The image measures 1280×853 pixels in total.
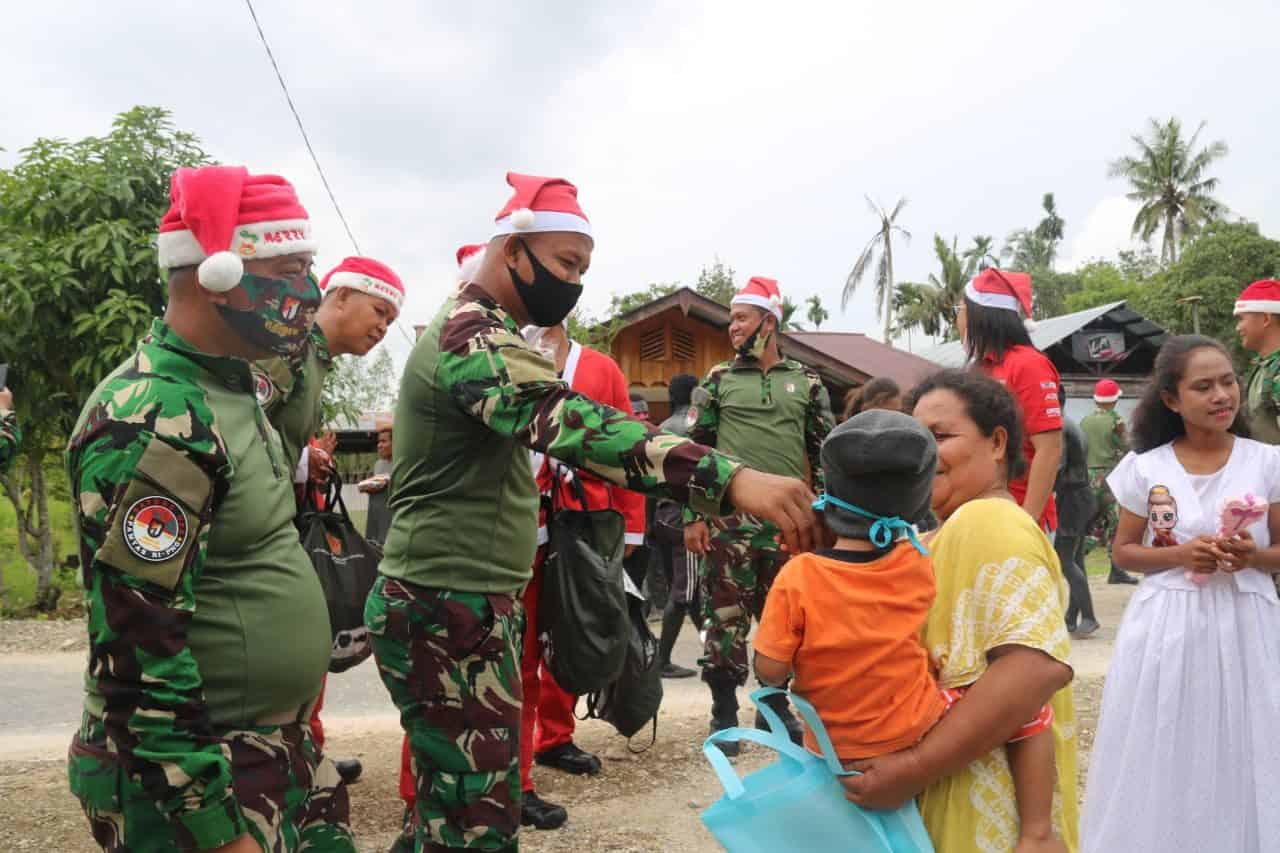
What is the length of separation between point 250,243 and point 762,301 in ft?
13.3

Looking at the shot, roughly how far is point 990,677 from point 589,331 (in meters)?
11.9

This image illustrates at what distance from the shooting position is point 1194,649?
3443mm

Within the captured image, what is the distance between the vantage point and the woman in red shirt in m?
4.13

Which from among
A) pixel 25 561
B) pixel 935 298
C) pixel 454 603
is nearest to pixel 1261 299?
pixel 454 603

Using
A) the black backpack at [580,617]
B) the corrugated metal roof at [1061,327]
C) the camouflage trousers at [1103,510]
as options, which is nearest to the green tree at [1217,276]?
the corrugated metal roof at [1061,327]

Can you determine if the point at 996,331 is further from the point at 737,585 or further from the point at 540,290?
the point at 540,290

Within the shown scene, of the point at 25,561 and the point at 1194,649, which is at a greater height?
the point at 1194,649

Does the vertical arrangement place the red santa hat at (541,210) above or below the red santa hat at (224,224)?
above

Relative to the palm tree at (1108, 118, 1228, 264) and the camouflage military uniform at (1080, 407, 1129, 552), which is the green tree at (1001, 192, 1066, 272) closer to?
A: the palm tree at (1108, 118, 1228, 264)

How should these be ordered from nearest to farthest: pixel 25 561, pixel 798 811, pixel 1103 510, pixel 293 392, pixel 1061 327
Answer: pixel 798 811, pixel 293 392, pixel 25 561, pixel 1103 510, pixel 1061 327

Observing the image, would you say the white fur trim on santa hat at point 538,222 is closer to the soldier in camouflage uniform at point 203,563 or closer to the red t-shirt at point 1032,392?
the soldier in camouflage uniform at point 203,563

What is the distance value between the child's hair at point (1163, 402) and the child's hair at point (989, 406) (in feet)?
5.18

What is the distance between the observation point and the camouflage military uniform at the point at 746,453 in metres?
5.30

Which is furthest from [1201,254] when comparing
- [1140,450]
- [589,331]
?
[1140,450]
